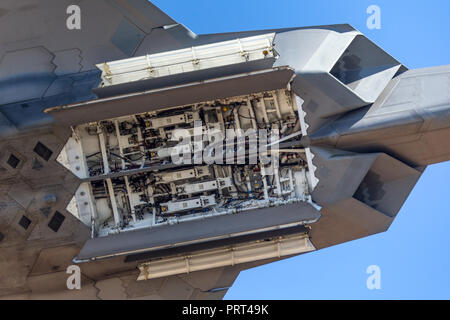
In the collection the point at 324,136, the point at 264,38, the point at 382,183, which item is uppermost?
the point at 264,38

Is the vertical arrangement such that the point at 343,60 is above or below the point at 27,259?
above

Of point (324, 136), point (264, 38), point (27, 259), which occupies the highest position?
point (264, 38)

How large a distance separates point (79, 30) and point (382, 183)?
7.64 meters

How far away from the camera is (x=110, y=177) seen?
10.5 meters

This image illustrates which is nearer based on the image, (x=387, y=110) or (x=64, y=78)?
(x=387, y=110)

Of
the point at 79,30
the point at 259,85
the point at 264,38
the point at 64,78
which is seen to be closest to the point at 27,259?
the point at 64,78

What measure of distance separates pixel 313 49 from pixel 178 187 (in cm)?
422

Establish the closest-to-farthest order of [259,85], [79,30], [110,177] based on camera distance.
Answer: [259,85] → [110,177] → [79,30]

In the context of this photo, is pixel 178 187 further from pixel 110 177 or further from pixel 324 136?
pixel 324 136

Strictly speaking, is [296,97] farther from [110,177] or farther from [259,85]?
[110,177]

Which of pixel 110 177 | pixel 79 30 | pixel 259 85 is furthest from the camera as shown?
pixel 79 30

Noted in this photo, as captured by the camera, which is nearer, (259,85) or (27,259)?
(259,85)

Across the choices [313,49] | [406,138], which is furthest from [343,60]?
[406,138]

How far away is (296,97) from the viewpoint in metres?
10.4
